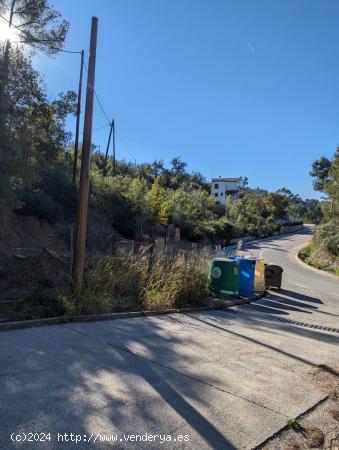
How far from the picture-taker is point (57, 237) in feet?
69.7

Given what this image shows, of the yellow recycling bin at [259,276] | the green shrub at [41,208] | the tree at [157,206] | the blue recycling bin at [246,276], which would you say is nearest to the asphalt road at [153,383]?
the blue recycling bin at [246,276]

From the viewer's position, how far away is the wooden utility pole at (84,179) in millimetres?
9000

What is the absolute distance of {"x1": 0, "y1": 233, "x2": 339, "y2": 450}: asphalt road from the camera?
3.55 meters

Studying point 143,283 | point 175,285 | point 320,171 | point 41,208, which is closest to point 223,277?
point 175,285

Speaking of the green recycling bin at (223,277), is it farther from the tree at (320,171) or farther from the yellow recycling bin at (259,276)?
the tree at (320,171)

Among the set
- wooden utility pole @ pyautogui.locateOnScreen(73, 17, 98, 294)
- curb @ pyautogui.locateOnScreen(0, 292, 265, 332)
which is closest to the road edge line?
curb @ pyautogui.locateOnScreen(0, 292, 265, 332)

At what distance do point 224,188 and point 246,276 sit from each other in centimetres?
9842

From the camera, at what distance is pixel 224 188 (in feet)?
363

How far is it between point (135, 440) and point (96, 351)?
250cm

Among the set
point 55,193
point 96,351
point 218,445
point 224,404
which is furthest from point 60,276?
point 55,193

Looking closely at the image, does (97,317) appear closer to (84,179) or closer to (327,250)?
(84,179)

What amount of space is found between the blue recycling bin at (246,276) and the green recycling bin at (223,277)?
901mm

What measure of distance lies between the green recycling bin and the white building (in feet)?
321

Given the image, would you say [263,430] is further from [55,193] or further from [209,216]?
[209,216]
